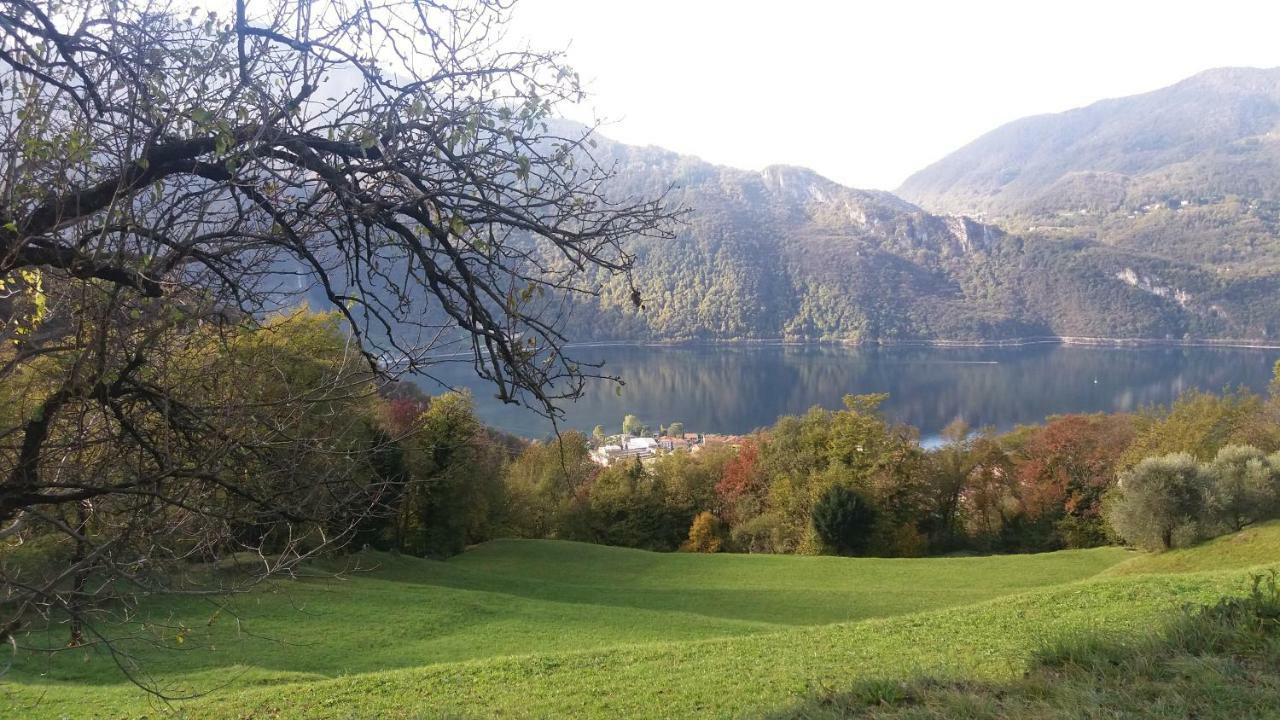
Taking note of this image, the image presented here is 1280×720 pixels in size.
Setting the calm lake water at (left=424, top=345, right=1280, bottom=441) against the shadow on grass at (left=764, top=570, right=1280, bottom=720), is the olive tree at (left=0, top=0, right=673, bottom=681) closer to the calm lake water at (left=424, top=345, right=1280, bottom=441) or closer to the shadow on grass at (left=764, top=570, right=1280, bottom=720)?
the shadow on grass at (left=764, top=570, right=1280, bottom=720)

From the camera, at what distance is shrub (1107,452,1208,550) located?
20.0 m

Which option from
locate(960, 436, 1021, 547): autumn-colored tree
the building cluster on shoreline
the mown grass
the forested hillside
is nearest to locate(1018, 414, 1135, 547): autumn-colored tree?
locate(960, 436, 1021, 547): autumn-colored tree

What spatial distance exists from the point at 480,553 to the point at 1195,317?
13291cm

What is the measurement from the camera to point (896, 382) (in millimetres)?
79375

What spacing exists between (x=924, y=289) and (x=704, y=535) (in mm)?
120984

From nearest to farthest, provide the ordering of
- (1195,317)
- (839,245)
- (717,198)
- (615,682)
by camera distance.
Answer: (615,682) < (1195,317) < (839,245) < (717,198)

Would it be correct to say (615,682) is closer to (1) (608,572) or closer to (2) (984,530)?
(1) (608,572)

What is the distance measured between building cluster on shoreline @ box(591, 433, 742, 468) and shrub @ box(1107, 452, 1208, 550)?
2003cm

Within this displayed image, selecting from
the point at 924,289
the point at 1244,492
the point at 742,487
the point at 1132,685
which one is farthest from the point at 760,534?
the point at 924,289

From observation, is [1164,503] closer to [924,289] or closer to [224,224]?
[224,224]

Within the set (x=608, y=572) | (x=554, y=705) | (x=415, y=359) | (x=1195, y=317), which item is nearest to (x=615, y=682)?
(x=554, y=705)

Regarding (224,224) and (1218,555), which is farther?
(1218,555)

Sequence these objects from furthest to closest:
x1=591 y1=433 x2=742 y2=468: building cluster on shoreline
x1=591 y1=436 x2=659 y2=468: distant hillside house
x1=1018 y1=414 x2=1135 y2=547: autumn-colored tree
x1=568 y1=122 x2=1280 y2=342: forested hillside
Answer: x1=568 y1=122 x2=1280 y2=342: forested hillside → x1=591 y1=433 x2=742 y2=468: building cluster on shoreline → x1=591 y1=436 x2=659 y2=468: distant hillside house → x1=1018 y1=414 x2=1135 y2=547: autumn-colored tree

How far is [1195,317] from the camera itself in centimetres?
11900
